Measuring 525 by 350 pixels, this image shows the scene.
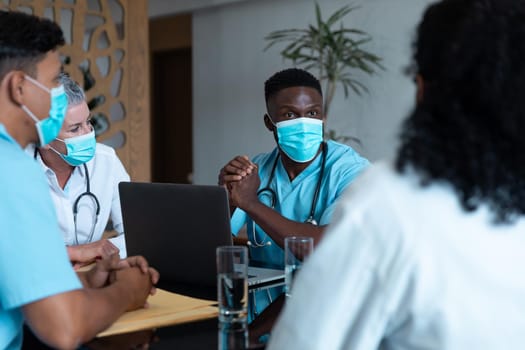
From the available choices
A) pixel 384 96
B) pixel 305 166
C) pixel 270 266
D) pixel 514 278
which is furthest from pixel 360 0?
pixel 514 278

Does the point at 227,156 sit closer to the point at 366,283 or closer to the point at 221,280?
the point at 221,280

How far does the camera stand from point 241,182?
78.4 inches

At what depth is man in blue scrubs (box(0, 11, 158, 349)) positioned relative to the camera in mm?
1115

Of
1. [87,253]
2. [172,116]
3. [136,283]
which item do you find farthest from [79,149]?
[172,116]

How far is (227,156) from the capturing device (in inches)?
222

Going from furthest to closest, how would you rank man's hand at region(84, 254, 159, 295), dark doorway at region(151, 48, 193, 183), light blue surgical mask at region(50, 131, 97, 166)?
dark doorway at region(151, 48, 193, 183) < light blue surgical mask at region(50, 131, 97, 166) < man's hand at region(84, 254, 159, 295)

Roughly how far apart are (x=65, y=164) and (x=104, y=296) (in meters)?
1.18

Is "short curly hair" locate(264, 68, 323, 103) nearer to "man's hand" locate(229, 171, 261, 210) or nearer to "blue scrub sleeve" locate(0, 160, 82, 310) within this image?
"man's hand" locate(229, 171, 261, 210)

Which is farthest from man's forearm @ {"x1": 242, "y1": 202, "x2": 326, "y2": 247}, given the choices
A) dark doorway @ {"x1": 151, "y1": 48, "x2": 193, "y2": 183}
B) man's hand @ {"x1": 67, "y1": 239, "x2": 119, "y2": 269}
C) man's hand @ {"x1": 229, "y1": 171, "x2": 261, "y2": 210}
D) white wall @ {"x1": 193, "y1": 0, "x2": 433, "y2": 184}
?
dark doorway @ {"x1": 151, "y1": 48, "x2": 193, "y2": 183}

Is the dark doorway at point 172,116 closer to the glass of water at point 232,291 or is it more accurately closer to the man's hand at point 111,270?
the man's hand at point 111,270

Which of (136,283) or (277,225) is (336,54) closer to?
(277,225)

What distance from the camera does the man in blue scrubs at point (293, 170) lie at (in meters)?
2.02

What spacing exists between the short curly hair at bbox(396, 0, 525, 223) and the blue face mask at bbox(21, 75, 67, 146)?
74cm

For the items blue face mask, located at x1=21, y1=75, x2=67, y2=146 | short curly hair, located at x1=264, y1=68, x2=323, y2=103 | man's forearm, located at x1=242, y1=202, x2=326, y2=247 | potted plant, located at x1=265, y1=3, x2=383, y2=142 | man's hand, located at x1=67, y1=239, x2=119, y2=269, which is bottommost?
man's hand, located at x1=67, y1=239, x2=119, y2=269
